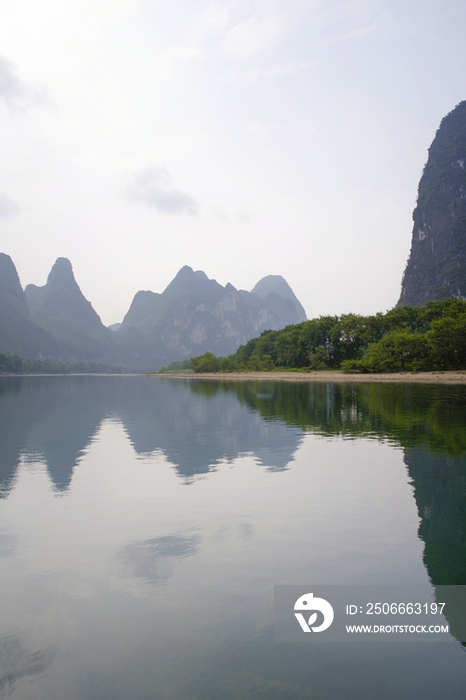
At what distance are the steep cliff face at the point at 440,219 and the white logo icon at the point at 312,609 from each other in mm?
160341

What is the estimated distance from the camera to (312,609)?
5.09m

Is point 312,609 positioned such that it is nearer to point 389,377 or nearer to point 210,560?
point 210,560

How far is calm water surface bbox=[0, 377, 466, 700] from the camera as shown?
13.2ft

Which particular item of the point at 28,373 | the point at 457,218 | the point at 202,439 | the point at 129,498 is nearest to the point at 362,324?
A: the point at 202,439

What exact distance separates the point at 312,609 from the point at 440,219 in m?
195

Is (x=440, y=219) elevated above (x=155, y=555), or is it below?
above

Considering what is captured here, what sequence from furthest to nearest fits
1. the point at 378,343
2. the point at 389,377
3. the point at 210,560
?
the point at 378,343 < the point at 389,377 < the point at 210,560

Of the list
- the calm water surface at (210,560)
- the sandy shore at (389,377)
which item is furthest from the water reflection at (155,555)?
the sandy shore at (389,377)

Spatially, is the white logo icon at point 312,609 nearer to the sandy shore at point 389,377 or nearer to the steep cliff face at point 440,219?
the sandy shore at point 389,377

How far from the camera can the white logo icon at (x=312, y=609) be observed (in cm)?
484

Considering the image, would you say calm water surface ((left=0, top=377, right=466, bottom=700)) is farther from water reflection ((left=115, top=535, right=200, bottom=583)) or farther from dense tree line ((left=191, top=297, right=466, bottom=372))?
dense tree line ((left=191, top=297, right=466, bottom=372))

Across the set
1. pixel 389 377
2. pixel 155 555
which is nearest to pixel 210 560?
pixel 155 555

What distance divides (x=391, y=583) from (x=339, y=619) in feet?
3.28

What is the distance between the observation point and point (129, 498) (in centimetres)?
941
